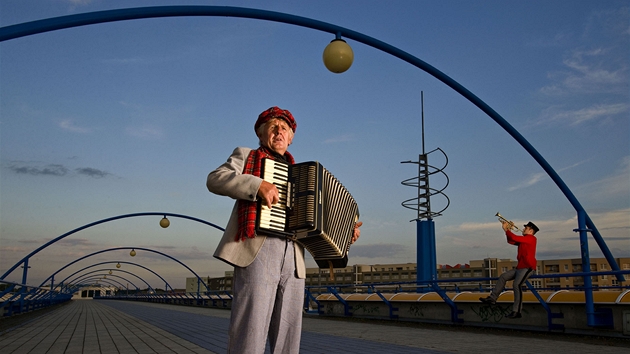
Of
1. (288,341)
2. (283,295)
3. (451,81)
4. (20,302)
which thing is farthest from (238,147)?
(20,302)

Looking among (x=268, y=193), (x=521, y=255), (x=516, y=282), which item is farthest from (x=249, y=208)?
(x=516, y=282)

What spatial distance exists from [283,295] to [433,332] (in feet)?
29.9

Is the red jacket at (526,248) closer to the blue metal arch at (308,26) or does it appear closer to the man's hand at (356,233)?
the blue metal arch at (308,26)

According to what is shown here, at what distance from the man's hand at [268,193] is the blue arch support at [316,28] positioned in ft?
13.9

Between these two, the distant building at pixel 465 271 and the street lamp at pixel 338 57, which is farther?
the distant building at pixel 465 271

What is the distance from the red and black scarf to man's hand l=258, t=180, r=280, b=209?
0.11 meters

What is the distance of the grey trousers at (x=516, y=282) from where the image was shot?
9.83m

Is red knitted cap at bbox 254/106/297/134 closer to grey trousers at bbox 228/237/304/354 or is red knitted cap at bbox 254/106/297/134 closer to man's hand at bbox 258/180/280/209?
man's hand at bbox 258/180/280/209

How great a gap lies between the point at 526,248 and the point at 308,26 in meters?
5.71

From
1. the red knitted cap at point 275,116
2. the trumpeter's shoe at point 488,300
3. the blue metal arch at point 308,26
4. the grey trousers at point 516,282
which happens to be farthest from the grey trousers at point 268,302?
the trumpeter's shoe at point 488,300

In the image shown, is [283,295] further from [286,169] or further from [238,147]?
[238,147]

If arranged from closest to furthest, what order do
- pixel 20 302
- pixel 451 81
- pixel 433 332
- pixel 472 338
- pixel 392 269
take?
pixel 451 81 < pixel 472 338 < pixel 433 332 < pixel 20 302 < pixel 392 269

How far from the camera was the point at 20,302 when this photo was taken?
62.8 ft

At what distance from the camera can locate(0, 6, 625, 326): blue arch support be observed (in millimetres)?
5809
